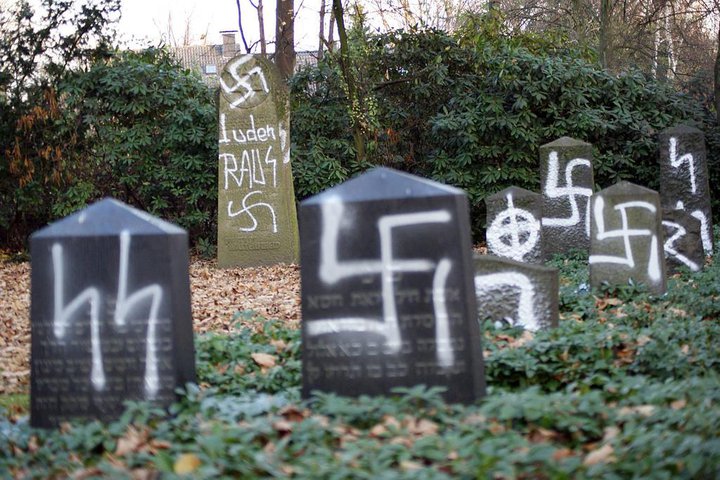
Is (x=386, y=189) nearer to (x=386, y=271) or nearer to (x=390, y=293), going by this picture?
(x=386, y=271)

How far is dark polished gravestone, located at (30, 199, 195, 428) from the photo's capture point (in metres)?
4.81

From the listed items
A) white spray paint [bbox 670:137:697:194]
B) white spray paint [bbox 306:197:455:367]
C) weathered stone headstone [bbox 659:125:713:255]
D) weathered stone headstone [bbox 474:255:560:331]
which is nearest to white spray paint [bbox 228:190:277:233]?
weathered stone headstone [bbox 659:125:713:255]

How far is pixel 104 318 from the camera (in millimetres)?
4836

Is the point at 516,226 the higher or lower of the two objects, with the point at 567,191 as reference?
lower

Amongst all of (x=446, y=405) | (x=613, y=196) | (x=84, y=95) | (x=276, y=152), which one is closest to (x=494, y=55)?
(x=276, y=152)

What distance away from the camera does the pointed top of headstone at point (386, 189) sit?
4.75 m

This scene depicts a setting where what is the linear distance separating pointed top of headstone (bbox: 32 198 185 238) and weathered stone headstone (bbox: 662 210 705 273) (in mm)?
6840

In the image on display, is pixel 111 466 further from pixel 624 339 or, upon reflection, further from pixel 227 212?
pixel 227 212

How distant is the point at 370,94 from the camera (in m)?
16.2

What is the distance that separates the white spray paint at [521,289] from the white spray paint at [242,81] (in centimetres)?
740

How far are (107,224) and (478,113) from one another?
1178cm

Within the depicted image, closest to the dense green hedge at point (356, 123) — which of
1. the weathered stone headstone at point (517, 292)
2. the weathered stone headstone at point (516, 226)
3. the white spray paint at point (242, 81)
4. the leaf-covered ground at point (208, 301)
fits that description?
the leaf-covered ground at point (208, 301)

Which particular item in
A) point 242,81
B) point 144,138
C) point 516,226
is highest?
point 242,81

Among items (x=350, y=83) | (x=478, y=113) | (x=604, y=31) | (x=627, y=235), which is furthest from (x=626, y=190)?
(x=604, y=31)
